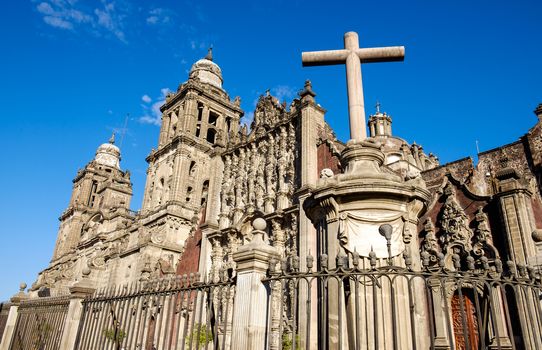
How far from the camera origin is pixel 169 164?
34.1m

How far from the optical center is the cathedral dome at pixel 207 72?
39188mm

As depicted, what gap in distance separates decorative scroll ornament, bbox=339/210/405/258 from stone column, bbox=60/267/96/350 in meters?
→ 7.03

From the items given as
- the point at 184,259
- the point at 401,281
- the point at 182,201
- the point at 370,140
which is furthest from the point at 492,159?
the point at 182,201

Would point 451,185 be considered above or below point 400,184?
above

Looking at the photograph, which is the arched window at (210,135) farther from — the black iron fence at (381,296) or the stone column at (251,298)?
the black iron fence at (381,296)

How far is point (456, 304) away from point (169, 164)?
84.4 feet

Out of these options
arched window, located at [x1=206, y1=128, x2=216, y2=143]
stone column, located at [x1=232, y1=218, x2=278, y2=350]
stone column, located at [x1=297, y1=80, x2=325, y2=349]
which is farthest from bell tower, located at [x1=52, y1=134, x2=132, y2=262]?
stone column, located at [x1=232, y1=218, x2=278, y2=350]

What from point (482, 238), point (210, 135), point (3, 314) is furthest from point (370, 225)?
point (210, 135)

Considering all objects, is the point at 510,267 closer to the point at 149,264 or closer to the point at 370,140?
the point at 370,140

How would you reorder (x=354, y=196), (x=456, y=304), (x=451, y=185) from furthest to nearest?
(x=451, y=185) < (x=456, y=304) < (x=354, y=196)

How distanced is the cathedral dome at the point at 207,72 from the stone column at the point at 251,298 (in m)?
34.2

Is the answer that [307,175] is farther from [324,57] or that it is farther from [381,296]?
[381,296]

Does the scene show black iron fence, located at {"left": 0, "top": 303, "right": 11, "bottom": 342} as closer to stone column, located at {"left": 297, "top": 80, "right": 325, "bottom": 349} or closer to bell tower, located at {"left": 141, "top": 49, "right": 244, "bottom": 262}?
stone column, located at {"left": 297, "top": 80, "right": 325, "bottom": 349}

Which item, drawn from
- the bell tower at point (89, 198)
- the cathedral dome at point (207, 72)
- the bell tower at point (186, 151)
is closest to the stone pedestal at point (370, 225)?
the bell tower at point (186, 151)
